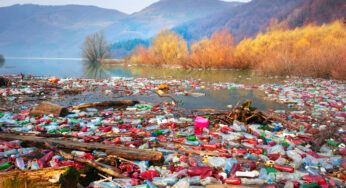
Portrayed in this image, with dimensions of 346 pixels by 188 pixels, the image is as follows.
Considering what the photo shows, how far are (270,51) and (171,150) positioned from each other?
78.2 feet

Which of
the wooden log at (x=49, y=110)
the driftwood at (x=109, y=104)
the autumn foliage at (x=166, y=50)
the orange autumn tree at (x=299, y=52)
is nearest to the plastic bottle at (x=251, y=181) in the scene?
the wooden log at (x=49, y=110)

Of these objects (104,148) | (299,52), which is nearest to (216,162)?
(104,148)

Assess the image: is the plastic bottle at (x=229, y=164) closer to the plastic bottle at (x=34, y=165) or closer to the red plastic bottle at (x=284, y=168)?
the red plastic bottle at (x=284, y=168)

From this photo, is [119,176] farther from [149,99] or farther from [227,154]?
[149,99]

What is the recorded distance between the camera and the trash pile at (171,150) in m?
2.43

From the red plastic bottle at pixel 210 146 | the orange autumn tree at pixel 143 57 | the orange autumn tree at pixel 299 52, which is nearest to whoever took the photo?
the red plastic bottle at pixel 210 146

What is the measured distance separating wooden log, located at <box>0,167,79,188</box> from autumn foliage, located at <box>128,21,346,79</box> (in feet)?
56.8

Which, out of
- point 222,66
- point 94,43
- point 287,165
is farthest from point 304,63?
point 94,43

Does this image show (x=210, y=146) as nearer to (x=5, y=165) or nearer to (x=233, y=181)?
(x=233, y=181)

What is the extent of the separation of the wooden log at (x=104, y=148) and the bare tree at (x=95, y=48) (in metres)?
54.8

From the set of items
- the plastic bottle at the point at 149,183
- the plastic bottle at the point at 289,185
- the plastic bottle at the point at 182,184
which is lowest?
the plastic bottle at the point at 289,185

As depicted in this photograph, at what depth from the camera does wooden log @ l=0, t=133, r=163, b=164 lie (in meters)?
2.82

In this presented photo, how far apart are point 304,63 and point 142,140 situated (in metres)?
17.7

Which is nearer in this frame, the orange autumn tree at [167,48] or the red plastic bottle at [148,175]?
the red plastic bottle at [148,175]
